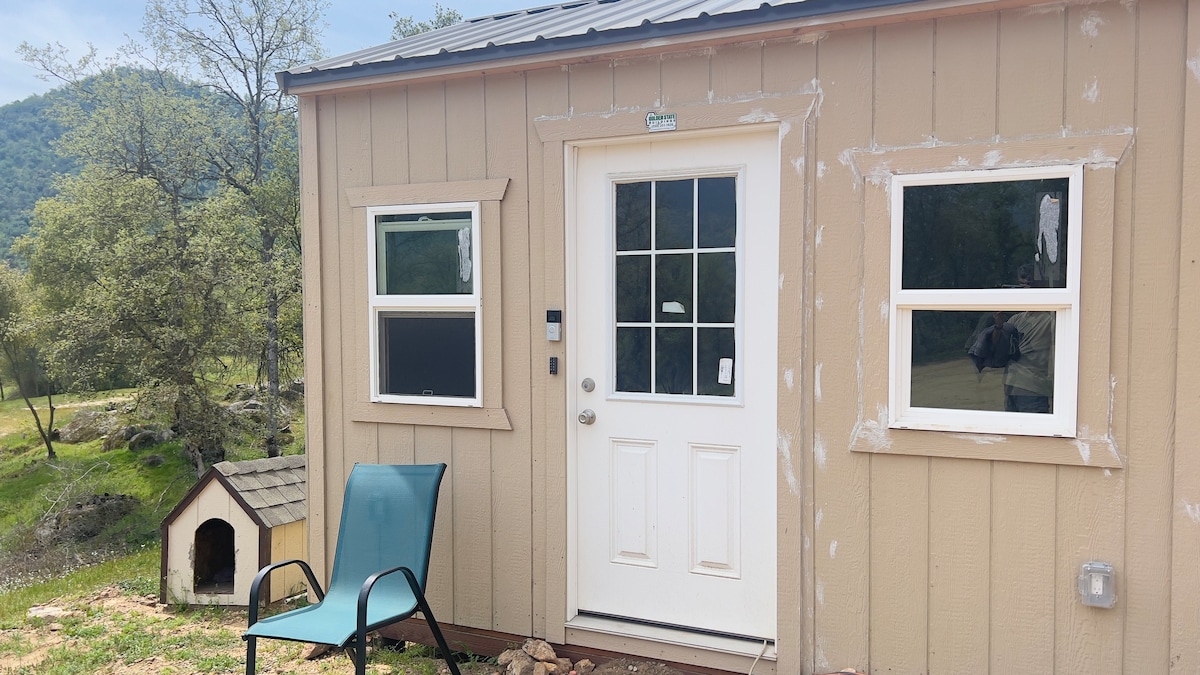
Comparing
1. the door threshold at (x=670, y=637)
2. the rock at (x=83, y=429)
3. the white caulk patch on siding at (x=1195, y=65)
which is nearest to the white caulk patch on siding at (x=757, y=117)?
the white caulk patch on siding at (x=1195, y=65)

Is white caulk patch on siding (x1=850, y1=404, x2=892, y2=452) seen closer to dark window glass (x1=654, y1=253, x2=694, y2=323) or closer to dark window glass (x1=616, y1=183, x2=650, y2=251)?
dark window glass (x1=654, y1=253, x2=694, y2=323)

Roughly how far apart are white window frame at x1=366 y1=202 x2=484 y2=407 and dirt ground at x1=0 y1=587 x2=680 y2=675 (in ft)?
3.95

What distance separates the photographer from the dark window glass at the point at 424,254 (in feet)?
12.1

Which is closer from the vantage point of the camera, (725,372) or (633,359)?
(725,372)

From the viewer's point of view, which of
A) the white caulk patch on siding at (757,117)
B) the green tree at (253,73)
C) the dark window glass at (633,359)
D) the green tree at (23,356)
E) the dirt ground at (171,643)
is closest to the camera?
the white caulk patch on siding at (757,117)

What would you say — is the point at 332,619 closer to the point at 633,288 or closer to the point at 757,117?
the point at 633,288

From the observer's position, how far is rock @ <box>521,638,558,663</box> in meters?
3.41

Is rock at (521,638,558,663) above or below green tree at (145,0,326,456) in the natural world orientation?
below

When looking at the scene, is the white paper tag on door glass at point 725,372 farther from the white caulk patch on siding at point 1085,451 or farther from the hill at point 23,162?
the hill at point 23,162

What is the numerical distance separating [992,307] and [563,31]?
206 cm

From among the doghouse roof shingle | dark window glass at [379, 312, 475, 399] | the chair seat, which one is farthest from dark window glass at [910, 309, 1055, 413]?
the doghouse roof shingle

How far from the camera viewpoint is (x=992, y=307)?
2801 millimetres

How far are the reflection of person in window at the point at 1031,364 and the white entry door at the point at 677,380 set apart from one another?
0.86 meters

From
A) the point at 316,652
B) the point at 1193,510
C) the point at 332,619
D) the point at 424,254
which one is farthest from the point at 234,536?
the point at 1193,510
